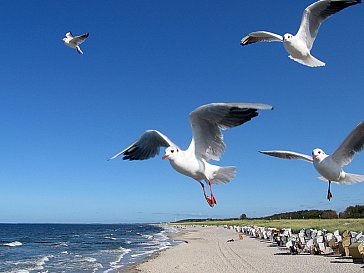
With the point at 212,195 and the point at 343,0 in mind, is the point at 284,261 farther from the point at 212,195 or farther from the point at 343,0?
the point at 212,195

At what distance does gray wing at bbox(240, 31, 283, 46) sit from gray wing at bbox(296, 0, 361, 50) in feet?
1.97

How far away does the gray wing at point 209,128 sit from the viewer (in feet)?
14.9

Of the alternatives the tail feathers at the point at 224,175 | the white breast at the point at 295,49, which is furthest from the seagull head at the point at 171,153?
the white breast at the point at 295,49

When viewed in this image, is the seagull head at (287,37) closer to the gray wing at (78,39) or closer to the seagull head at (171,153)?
the seagull head at (171,153)

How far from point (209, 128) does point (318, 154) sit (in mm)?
2552

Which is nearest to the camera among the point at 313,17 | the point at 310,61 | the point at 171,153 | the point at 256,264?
the point at 171,153

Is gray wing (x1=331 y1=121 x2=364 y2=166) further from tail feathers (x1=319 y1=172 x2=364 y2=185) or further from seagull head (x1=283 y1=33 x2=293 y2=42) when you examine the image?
seagull head (x1=283 y1=33 x2=293 y2=42)

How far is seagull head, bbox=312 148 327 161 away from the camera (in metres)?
6.83

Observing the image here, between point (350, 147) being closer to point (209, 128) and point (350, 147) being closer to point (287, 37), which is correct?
point (287, 37)

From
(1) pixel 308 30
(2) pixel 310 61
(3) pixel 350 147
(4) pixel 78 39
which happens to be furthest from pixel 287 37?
(4) pixel 78 39

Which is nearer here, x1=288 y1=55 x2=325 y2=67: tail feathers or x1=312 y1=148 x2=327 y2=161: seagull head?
x1=288 y1=55 x2=325 y2=67: tail feathers

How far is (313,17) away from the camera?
9.82m

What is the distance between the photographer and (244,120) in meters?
4.07

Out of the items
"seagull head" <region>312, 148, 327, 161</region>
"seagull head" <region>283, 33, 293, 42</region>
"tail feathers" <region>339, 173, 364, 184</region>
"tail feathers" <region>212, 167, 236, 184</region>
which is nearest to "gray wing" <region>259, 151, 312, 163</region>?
"seagull head" <region>312, 148, 327, 161</region>
